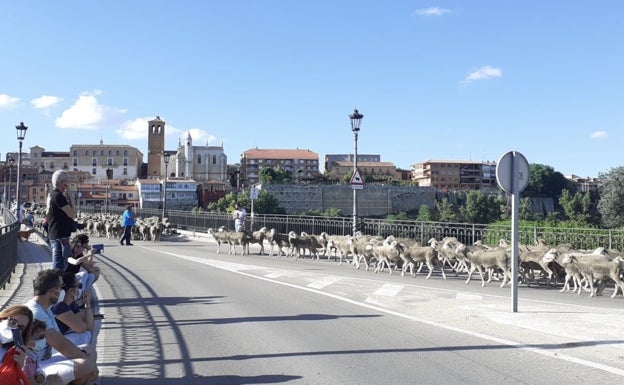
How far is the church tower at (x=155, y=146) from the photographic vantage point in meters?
174

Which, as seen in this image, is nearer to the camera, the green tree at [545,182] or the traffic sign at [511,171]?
the traffic sign at [511,171]

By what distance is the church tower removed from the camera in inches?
6865

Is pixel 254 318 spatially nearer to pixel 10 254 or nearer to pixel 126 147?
pixel 10 254

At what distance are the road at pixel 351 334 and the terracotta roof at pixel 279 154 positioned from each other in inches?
6893

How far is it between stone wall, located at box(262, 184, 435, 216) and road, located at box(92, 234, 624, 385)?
368 ft

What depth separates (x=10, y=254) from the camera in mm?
14406

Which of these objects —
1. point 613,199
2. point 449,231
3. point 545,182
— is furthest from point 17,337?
point 545,182

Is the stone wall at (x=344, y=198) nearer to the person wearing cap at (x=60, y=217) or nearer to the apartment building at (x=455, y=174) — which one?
the apartment building at (x=455, y=174)

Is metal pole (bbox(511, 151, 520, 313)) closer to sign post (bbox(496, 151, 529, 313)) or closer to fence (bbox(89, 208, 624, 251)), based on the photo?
sign post (bbox(496, 151, 529, 313))

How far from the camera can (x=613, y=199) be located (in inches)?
1797

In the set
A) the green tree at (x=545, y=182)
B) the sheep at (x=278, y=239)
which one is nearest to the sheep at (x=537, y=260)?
the sheep at (x=278, y=239)

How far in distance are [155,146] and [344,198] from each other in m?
72.6

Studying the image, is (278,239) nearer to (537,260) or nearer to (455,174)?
(537,260)

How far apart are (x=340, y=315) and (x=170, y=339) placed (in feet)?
10.1
